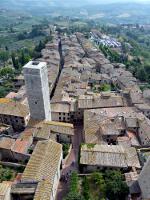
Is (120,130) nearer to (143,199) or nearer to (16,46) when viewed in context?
(143,199)

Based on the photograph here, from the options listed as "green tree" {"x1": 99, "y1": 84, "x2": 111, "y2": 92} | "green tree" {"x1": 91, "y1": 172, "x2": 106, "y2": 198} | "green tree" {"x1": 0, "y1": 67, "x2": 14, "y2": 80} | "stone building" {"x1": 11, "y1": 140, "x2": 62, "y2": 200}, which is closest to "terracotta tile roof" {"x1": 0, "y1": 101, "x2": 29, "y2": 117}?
"stone building" {"x1": 11, "y1": 140, "x2": 62, "y2": 200}

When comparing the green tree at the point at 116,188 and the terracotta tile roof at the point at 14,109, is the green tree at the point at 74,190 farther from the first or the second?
the terracotta tile roof at the point at 14,109

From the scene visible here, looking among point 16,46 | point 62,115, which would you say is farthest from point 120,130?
point 16,46

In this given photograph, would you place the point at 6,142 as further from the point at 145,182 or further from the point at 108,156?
the point at 145,182

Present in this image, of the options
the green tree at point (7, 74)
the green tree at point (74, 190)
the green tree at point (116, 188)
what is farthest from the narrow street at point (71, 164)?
the green tree at point (7, 74)

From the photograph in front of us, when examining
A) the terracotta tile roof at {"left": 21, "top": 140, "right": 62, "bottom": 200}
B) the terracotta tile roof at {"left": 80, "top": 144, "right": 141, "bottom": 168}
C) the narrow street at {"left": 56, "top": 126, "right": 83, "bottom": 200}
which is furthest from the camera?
the terracotta tile roof at {"left": 80, "top": 144, "right": 141, "bottom": 168}

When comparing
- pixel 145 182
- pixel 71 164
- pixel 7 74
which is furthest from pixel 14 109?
pixel 7 74

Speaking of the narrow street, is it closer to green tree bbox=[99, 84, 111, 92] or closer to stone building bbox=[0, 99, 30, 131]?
stone building bbox=[0, 99, 30, 131]
